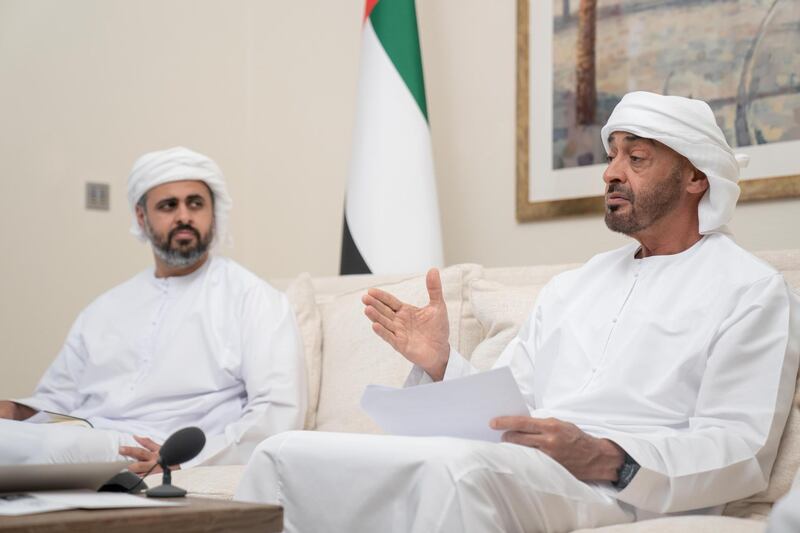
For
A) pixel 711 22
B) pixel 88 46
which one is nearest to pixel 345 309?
pixel 711 22

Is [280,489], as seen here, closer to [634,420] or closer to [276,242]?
[634,420]

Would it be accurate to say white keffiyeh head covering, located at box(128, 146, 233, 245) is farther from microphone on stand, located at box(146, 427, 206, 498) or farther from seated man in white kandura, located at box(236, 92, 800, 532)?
microphone on stand, located at box(146, 427, 206, 498)

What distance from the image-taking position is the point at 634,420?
7.20ft

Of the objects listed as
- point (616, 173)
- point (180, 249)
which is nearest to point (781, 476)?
point (616, 173)

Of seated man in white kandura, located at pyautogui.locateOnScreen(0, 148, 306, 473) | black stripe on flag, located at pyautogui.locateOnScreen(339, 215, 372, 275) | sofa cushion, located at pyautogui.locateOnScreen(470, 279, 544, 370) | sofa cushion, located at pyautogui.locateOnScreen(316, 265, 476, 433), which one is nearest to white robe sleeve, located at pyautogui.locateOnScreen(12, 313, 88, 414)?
seated man in white kandura, located at pyautogui.locateOnScreen(0, 148, 306, 473)

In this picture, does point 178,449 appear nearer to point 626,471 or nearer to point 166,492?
point 166,492

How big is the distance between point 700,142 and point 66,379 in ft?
7.51

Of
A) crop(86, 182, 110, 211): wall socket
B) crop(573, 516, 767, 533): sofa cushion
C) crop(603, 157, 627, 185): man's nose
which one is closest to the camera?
crop(573, 516, 767, 533): sofa cushion

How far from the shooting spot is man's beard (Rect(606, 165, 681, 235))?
8.04 ft

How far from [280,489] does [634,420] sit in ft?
2.55

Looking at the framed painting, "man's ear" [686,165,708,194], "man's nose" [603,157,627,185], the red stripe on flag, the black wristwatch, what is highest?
the red stripe on flag

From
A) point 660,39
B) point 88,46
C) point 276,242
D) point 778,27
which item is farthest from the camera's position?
→ point 276,242

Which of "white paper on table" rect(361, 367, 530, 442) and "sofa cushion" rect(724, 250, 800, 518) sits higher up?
"white paper on table" rect(361, 367, 530, 442)

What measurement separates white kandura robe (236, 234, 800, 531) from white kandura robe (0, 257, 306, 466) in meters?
0.82
